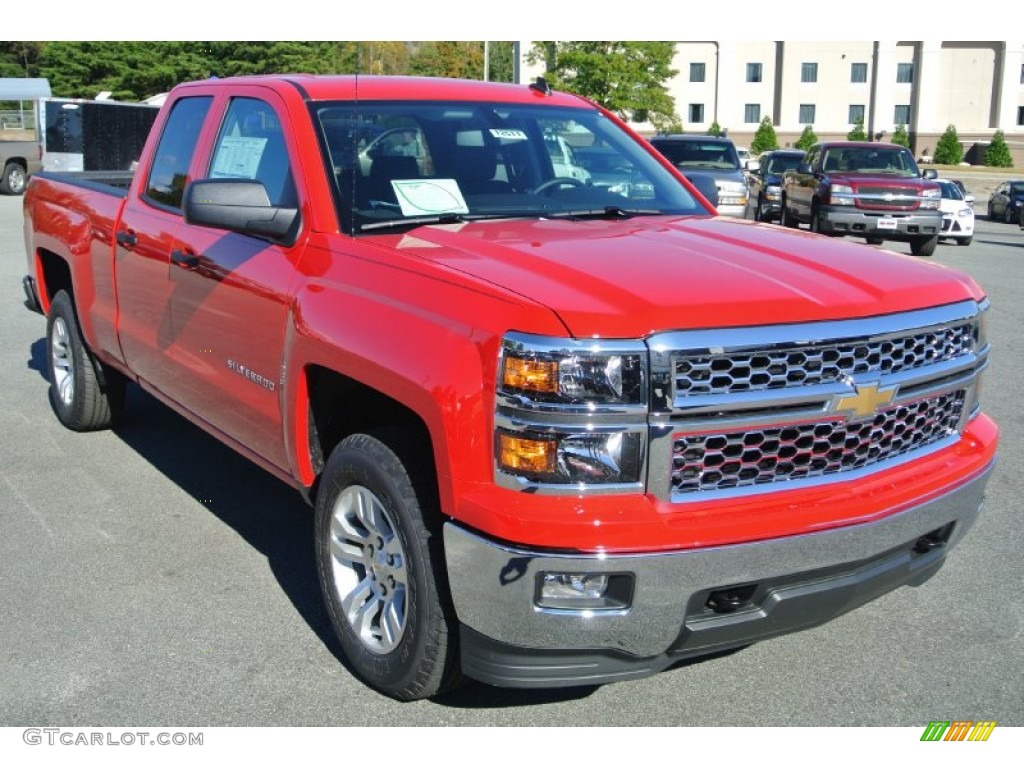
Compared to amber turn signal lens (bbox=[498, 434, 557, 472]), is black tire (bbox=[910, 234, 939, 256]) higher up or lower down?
lower down

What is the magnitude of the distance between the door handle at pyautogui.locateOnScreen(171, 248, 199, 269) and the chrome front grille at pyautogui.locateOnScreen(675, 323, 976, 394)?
248 centimetres

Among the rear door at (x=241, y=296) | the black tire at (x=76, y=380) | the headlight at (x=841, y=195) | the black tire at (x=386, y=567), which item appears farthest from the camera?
the headlight at (x=841, y=195)

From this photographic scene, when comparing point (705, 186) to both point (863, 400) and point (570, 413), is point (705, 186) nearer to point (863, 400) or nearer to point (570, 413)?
point (863, 400)

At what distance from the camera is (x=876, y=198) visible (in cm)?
1755

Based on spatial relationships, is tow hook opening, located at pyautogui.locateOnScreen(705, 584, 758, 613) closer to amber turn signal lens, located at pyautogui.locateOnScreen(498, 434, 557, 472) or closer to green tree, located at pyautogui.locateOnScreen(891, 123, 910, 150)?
amber turn signal lens, located at pyautogui.locateOnScreen(498, 434, 557, 472)

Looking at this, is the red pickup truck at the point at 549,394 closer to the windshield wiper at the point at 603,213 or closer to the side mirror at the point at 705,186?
the windshield wiper at the point at 603,213

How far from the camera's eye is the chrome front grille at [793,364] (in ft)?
9.31

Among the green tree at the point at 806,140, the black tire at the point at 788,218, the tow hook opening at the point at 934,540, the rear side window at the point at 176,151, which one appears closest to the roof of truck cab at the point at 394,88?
the rear side window at the point at 176,151

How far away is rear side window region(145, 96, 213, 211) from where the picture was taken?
5.00 m

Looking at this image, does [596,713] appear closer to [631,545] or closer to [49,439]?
[631,545]

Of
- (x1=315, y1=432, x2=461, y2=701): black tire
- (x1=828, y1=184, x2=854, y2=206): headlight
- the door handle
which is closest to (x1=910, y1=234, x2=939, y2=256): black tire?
(x1=828, y1=184, x2=854, y2=206): headlight

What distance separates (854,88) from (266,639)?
74.4 metres

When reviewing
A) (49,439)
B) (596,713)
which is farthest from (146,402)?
(596,713)

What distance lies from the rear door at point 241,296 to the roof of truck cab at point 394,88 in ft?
0.36
